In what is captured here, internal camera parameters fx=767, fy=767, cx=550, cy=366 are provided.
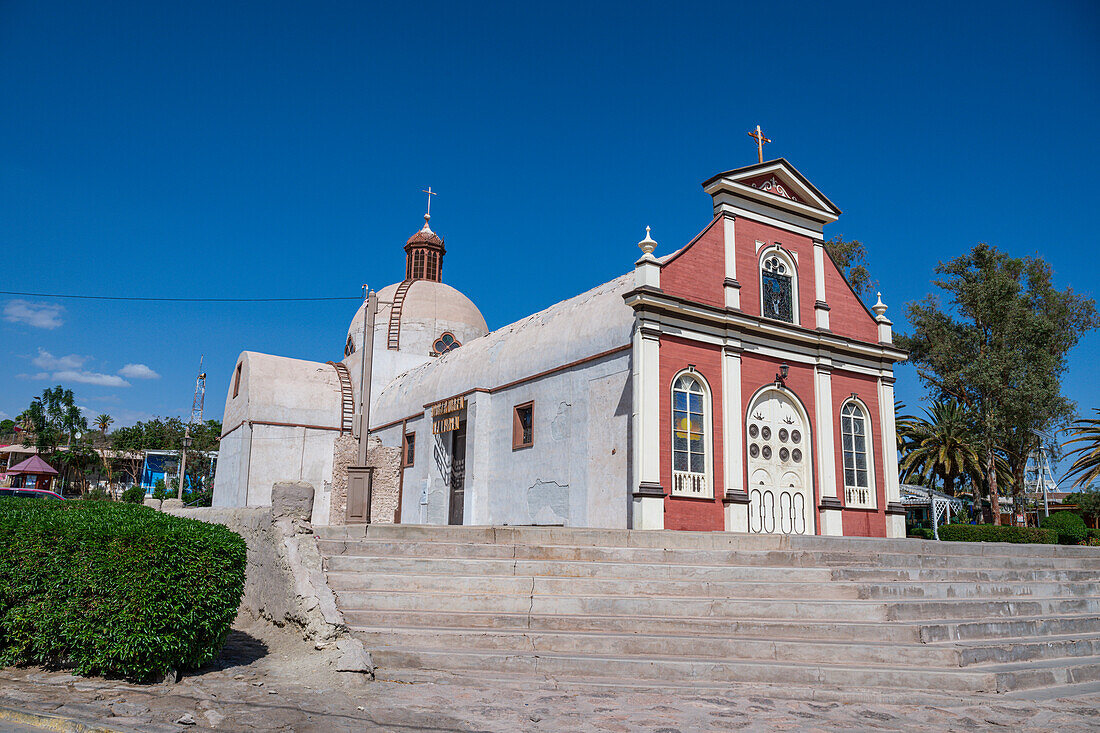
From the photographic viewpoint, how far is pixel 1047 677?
743 cm

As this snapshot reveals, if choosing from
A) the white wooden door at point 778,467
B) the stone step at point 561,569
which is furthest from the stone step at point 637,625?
the white wooden door at point 778,467

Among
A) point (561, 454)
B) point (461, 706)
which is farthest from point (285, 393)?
point (461, 706)

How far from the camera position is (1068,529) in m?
25.0

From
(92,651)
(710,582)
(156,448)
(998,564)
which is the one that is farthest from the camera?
(156,448)

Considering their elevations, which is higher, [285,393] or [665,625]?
[285,393]

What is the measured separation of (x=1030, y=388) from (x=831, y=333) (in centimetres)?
1223

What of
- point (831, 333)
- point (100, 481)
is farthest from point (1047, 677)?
point (100, 481)

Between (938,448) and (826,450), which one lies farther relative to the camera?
(938,448)

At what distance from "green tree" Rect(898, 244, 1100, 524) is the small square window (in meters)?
17.0

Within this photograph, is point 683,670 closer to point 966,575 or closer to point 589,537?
point 589,537

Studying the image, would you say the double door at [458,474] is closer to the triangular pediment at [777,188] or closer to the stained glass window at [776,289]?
the stained glass window at [776,289]

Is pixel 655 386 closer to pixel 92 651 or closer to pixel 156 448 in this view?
pixel 92 651

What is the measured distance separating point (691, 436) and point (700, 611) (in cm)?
658

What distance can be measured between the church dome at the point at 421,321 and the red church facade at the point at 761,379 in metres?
16.1
